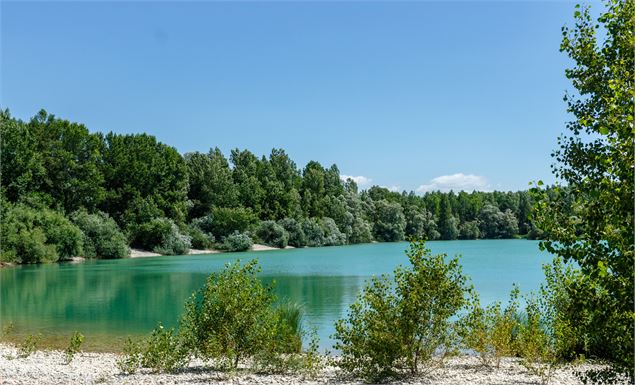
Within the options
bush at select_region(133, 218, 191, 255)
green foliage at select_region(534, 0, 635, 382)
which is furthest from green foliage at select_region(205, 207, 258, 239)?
green foliage at select_region(534, 0, 635, 382)

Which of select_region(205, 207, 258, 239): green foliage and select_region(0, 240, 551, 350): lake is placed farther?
select_region(205, 207, 258, 239): green foliage

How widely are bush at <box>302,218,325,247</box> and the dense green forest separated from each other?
0.16 metres

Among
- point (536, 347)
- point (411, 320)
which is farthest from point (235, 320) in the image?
point (536, 347)

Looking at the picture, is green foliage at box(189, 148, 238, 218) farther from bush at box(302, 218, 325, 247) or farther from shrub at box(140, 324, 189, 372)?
shrub at box(140, 324, 189, 372)

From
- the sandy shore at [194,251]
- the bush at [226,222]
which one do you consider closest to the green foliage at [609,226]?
the sandy shore at [194,251]

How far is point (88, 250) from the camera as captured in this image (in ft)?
188

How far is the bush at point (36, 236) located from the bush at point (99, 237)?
3457mm

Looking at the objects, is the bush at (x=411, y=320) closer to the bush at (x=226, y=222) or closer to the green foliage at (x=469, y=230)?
the bush at (x=226, y=222)

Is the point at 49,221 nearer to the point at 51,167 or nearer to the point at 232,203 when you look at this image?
the point at 51,167

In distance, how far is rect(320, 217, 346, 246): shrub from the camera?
8888 centimetres

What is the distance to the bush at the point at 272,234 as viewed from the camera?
80.4 meters

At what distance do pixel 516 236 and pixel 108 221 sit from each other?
86.1m

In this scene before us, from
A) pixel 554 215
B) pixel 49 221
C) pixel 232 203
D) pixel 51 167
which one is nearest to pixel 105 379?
pixel 554 215

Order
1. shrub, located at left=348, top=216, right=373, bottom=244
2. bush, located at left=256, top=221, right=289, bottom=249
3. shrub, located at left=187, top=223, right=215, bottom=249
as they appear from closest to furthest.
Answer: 1. shrub, located at left=187, top=223, right=215, bottom=249
2. bush, located at left=256, top=221, right=289, bottom=249
3. shrub, located at left=348, top=216, right=373, bottom=244
